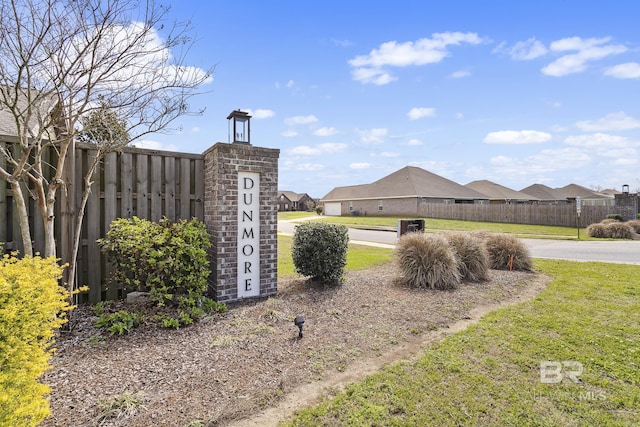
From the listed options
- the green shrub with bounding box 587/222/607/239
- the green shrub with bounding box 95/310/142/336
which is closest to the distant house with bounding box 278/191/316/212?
the green shrub with bounding box 587/222/607/239

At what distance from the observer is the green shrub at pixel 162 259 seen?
3.96m

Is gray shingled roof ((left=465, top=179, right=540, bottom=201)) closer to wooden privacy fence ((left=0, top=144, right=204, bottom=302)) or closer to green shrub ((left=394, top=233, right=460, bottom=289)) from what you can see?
green shrub ((left=394, top=233, right=460, bottom=289))

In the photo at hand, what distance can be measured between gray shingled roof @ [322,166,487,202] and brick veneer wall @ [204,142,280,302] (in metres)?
28.6

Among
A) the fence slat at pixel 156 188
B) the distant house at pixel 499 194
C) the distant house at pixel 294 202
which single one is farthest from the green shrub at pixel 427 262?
the distant house at pixel 294 202

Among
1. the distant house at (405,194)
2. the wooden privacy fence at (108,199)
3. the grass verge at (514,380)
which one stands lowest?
the grass verge at (514,380)

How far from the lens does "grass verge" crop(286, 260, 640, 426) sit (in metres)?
2.42

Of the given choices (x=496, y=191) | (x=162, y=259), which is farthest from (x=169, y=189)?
(x=496, y=191)

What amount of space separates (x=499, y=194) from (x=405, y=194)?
16768mm

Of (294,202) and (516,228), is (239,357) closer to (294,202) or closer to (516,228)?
(516,228)

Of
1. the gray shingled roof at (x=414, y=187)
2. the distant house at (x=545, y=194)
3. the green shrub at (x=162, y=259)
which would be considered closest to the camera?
the green shrub at (x=162, y=259)

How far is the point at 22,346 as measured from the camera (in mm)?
1851

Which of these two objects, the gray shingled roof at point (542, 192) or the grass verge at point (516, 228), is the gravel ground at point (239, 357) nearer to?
the grass verge at point (516, 228)

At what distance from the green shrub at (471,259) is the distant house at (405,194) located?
A: 25.1m

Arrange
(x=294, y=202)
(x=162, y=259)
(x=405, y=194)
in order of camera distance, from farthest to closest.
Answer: (x=294, y=202) < (x=405, y=194) < (x=162, y=259)
